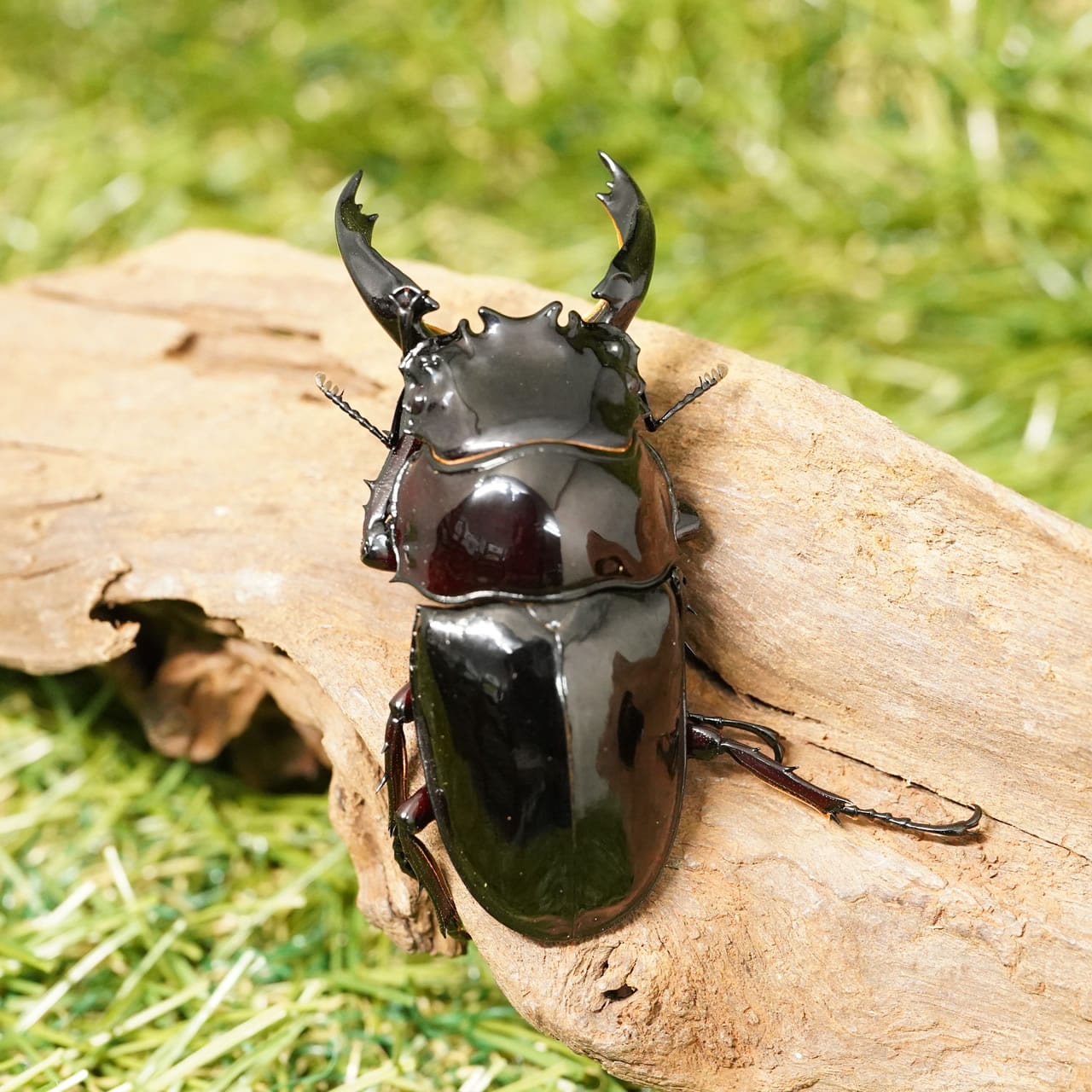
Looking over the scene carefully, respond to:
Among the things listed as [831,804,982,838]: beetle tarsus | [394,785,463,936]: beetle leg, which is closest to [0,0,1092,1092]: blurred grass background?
[394,785,463,936]: beetle leg

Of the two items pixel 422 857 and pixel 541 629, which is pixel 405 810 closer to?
pixel 422 857

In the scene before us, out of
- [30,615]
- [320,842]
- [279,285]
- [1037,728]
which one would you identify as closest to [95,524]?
[30,615]

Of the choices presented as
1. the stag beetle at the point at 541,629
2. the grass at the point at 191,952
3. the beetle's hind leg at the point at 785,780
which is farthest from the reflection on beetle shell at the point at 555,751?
the grass at the point at 191,952

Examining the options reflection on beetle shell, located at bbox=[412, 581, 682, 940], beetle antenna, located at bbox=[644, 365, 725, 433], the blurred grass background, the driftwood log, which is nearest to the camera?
reflection on beetle shell, located at bbox=[412, 581, 682, 940]

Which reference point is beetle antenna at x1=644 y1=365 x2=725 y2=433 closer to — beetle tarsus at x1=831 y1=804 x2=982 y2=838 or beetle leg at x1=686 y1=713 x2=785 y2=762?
beetle leg at x1=686 y1=713 x2=785 y2=762

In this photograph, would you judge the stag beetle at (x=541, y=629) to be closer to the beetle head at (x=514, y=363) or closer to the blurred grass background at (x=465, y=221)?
the beetle head at (x=514, y=363)

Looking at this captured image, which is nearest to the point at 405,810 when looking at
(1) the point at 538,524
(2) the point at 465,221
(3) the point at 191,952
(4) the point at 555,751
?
(4) the point at 555,751

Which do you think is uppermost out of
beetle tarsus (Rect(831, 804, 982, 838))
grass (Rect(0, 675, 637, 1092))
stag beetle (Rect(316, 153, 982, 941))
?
stag beetle (Rect(316, 153, 982, 941))
